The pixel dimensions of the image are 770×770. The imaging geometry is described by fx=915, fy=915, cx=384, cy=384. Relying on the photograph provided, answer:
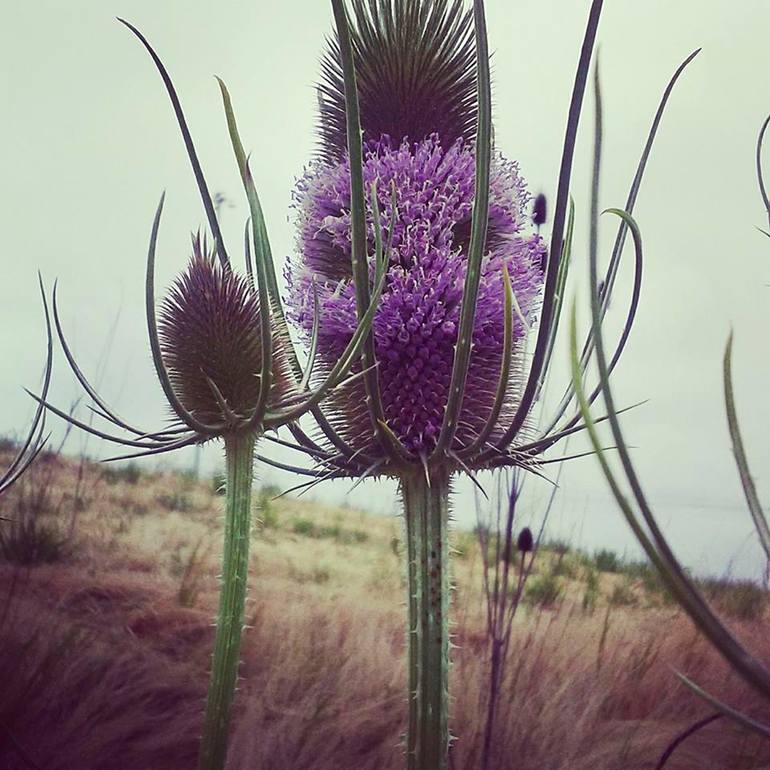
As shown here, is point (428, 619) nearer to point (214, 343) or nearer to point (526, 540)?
point (214, 343)

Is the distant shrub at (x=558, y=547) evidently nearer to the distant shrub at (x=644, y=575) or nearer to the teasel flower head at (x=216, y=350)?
the distant shrub at (x=644, y=575)

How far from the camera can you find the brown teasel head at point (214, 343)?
50.8 inches

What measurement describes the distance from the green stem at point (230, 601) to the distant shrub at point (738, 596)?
1.08 meters

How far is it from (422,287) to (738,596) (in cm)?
104

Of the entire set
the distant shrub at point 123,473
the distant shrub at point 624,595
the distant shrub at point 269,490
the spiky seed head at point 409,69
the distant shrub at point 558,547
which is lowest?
the distant shrub at point 624,595

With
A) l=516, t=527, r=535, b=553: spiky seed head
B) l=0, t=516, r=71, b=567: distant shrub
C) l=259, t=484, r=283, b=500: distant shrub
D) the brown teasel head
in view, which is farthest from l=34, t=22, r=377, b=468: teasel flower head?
l=0, t=516, r=71, b=567: distant shrub

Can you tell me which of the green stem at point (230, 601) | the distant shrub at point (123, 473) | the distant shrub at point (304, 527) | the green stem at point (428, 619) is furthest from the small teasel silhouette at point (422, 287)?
the distant shrub at point (123, 473)

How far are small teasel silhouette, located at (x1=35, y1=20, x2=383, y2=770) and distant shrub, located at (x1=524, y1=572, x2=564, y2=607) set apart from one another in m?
0.95

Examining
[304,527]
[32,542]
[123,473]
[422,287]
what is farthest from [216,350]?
[123,473]

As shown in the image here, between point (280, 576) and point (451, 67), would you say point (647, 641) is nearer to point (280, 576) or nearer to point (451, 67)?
point (280, 576)

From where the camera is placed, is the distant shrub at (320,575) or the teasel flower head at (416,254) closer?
the teasel flower head at (416,254)

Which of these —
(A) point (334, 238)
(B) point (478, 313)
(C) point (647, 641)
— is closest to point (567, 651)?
(C) point (647, 641)

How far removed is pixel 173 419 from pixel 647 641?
1236 mm

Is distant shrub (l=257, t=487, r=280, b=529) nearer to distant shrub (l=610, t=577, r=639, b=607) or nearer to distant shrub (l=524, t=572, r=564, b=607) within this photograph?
distant shrub (l=524, t=572, r=564, b=607)
